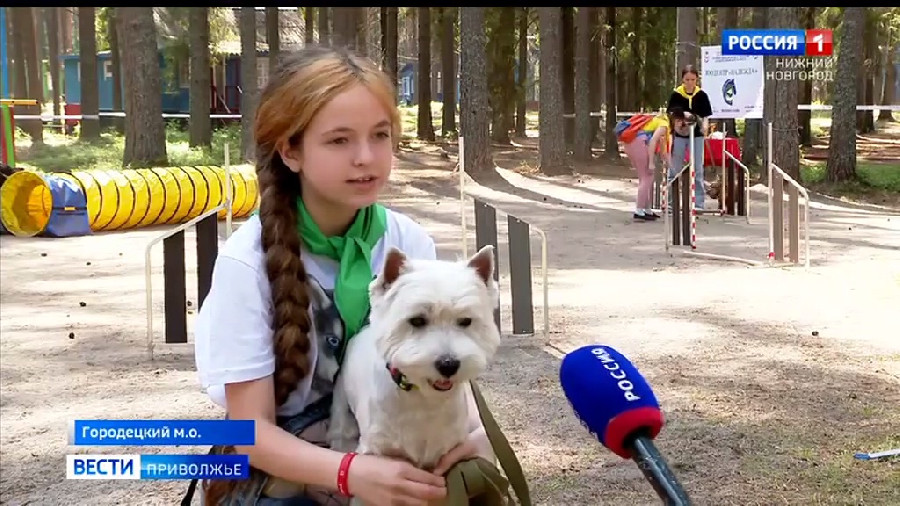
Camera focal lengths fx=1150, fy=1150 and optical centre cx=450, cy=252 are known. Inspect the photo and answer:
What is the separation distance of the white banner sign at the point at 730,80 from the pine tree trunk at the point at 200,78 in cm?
120

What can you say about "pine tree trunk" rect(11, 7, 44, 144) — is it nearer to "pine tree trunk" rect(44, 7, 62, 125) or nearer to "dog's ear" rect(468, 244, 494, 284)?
Result: "pine tree trunk" rect(44, 7, 62, 125)

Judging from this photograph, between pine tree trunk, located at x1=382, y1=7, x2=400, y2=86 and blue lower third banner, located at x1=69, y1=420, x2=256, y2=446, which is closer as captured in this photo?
blue lower third banner, located at x1=69, y1=420, x2=256, y2=446

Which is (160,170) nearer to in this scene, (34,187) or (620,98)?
(34,187)

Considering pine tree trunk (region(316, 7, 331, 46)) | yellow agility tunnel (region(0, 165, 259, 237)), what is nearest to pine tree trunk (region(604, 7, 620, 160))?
pine tree trunk (region(316, 7, 331, 46))

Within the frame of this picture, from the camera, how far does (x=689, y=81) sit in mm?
3008

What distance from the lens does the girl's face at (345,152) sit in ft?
5.21

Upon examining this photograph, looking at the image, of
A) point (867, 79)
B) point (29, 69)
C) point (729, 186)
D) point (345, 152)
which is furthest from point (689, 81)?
point (29, 69)

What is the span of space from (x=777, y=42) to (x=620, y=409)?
1.84 metres

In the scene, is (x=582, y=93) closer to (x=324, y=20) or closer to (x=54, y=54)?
(x=324, y=20)

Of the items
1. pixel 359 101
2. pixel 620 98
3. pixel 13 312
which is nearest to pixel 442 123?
pixel 620 98

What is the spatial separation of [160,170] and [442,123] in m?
0.84

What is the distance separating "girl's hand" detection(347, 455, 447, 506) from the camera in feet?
4.88

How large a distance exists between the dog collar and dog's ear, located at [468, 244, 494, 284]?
0.53 feet

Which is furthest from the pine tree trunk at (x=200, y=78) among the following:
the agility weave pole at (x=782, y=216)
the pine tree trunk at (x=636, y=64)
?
the agility weave pole at (x=782, y=216)
